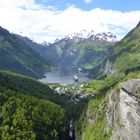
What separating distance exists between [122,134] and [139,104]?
50.3 ft

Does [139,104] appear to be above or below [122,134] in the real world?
above

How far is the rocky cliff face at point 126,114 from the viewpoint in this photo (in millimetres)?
180375

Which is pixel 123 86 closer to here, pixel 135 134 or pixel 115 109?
pixel 115 109

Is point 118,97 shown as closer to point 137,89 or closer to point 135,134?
point 137,89

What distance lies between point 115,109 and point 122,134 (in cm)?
1605

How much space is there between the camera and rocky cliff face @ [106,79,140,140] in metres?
180

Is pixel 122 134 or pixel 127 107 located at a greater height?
pixel 127 107

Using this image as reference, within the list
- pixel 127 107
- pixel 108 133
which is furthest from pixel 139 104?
pixel 108 133

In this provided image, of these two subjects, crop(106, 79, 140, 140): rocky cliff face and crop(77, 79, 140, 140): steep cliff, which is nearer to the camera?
crop(106, 79, 140, 140): rocky cliff face

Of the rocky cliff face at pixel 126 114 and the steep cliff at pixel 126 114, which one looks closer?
the rocky cliff face at pixel 126 114

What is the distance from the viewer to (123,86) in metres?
195

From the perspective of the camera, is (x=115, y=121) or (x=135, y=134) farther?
(x=115, y=121)

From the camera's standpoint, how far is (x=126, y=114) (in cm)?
18412

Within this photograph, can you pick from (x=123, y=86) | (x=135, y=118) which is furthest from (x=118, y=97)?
(x=135, y=118)
